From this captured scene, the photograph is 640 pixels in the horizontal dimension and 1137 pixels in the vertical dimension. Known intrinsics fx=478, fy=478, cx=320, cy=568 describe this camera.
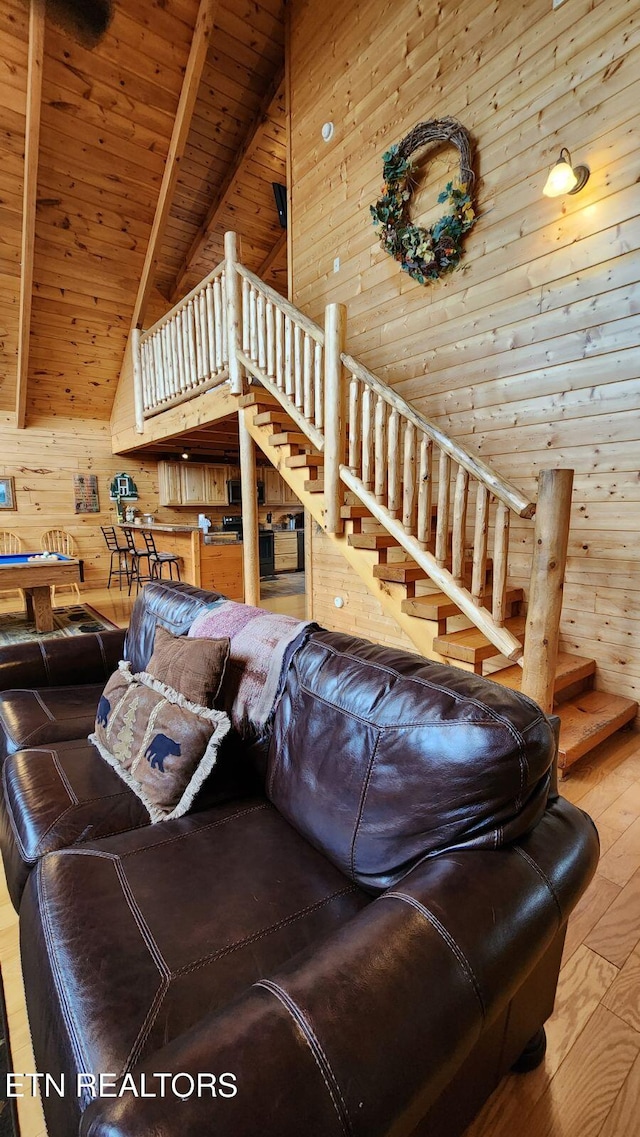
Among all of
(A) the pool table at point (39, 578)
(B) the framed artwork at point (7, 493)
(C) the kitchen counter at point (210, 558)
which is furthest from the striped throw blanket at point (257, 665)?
(B) the framed artwork at point (7, 493)

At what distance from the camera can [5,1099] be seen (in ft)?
3.37

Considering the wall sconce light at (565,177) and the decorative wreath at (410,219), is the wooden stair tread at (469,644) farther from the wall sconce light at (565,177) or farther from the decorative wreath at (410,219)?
the decorative wreath at (410,219)

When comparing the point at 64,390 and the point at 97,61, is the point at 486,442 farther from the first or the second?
the point at 64,390

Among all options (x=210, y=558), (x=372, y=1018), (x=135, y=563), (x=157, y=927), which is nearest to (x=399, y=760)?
(x=372, y=1018)

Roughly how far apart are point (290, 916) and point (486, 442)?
296cm

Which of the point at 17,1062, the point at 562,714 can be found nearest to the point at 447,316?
the point at 562,714

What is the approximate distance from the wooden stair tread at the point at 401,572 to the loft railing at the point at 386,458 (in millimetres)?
126

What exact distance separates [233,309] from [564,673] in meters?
3.75

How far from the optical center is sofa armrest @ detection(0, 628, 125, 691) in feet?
6.99

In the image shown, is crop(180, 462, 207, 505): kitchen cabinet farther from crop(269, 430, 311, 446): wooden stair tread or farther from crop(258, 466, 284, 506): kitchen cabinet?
crop(269, 430, 311, 446): wooden stair tread

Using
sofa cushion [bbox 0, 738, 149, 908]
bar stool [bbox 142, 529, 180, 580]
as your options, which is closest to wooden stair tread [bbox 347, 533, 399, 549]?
sofa cushion [bbox 0, 738, 149, 908]

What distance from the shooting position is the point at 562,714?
97.7 inches

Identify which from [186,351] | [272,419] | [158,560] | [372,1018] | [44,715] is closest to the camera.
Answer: [372,1018]

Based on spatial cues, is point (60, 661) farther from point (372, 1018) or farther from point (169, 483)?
point (169, 483)
